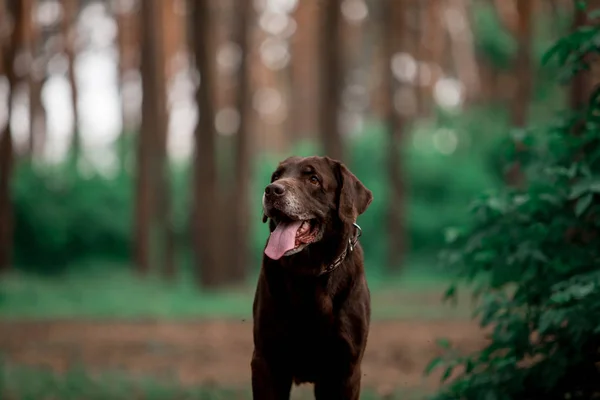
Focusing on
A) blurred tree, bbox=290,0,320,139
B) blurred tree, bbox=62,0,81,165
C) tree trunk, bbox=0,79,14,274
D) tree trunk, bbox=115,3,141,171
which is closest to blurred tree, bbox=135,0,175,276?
tree trunk, bbox=0,79,14,274

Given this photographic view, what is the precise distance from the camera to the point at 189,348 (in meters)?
13.0

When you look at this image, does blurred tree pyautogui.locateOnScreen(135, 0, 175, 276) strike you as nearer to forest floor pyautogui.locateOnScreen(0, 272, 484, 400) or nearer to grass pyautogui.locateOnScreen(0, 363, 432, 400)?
forest floor pyautogui.locateOnScreen(0, 272, 484, 400)

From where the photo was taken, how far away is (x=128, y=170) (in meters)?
32.8

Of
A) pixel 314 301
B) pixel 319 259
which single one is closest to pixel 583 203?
pixel 319 259

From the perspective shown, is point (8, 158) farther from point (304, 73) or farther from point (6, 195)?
point (304, 73)

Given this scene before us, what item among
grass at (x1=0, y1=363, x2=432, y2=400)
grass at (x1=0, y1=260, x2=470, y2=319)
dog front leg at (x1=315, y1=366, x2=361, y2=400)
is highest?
dog front leg at (x1=315, y1=366, x2=361, y2=400)

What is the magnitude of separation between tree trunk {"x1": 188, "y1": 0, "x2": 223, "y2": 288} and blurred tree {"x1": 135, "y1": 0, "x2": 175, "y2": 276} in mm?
2978

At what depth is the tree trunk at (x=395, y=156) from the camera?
2836cm

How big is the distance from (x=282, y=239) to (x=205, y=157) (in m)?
15.9

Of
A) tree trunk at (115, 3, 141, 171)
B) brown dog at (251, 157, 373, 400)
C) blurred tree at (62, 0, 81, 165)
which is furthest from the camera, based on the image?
tree trunk at (115, 3, 141, 171)

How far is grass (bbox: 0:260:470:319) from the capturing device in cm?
1742

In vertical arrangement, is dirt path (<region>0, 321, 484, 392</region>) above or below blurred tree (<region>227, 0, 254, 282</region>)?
below

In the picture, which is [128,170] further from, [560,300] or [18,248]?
[560,300]

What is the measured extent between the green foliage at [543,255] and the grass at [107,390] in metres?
2.26
